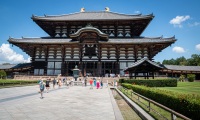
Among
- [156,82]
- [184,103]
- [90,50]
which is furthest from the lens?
[90,50]

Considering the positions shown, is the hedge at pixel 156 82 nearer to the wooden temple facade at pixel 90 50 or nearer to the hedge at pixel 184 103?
the hedge at pixel 184 103

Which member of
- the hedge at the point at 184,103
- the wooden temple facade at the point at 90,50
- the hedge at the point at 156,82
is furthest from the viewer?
the wooden temple facade at the point at 90,50

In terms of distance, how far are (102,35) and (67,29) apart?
452 inches

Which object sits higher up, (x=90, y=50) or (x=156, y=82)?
(x=90, y=50)

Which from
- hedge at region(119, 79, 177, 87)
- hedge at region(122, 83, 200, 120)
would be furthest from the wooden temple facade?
hedge at region(122, 83, 200, 120)

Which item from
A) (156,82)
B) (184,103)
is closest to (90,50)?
(156,82)

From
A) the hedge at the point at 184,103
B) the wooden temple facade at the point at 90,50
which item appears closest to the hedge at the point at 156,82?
Result: the hedge at the point at 184,103

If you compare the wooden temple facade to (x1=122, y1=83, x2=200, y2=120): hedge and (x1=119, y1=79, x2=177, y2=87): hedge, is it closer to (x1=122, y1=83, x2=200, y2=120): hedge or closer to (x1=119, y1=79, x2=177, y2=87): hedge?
(x1=119, y1=79, x2=177, y2=87): hedge

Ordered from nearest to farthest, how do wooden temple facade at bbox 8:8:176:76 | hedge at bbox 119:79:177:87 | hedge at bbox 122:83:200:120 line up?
hedge at bbox 122:83:200:120, hedge at bbox 119:79:177:87, wooden temple facade at bbox 8:8:176:76

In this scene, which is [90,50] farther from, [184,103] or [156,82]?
[184,103]

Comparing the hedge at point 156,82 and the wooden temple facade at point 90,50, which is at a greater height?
the wooden temple facade at point 90,50

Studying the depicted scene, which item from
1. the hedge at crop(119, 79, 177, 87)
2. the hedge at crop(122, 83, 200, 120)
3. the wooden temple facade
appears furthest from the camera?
the wooden temple facade

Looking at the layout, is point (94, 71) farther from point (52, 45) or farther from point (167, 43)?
point (167, 43)

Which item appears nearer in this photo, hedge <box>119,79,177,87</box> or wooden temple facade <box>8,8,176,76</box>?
hedge <box>119,79,177,87</box>
